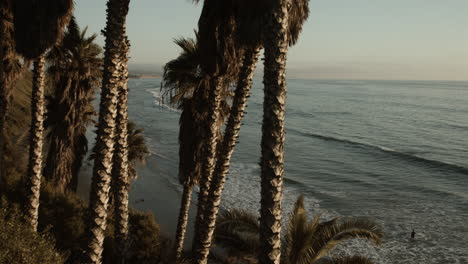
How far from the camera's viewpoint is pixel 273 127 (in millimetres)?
5805

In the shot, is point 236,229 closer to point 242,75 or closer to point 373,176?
point 242,75

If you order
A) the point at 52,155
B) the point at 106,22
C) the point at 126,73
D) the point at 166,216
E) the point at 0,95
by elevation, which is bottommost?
the point at 166,216

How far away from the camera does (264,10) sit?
5762mm

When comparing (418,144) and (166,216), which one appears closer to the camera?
(166,216)

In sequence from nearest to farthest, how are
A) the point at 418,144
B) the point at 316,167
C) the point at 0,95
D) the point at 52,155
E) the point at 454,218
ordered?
the point at 0,95
the point at 52,155
the point at 454,218
the point at 316,167
the point at 418,144

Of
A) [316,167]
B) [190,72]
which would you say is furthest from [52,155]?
[316,167]

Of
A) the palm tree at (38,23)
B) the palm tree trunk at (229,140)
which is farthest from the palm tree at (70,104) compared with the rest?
the palm tree trunk at (229,140)

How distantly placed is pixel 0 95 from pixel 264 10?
950 cm

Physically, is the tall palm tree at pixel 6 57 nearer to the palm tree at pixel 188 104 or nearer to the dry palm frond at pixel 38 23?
the dry palm frond at pixel 38 23

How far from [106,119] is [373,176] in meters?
33.4

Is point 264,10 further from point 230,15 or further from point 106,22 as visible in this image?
point 106,22

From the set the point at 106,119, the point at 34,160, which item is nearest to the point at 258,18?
the point at 106,119

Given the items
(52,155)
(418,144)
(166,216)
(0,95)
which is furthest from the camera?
(418,144)

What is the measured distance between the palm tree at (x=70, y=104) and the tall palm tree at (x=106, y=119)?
8762 millimetres
